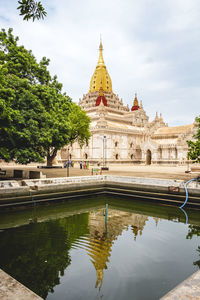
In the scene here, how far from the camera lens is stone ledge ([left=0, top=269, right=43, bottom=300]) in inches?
163

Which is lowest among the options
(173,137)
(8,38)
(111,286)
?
(111,286)

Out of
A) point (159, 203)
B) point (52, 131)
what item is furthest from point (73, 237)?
point (52, 131)

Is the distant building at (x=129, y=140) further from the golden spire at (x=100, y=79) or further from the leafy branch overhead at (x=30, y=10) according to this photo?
the leafy branch overhead at (x=30, y=10)

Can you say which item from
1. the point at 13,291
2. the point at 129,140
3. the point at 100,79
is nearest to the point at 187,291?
the point at 13,291

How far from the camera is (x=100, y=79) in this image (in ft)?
260

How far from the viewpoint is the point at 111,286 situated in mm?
6883

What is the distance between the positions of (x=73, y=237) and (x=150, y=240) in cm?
357

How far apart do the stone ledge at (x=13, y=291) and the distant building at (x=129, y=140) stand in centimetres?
4285

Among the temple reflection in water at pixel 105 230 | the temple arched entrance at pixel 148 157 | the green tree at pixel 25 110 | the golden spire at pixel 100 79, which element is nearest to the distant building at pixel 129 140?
the temple arched entrance at pixel 148 157

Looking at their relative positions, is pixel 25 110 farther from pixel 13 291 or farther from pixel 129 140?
pixel 129 140

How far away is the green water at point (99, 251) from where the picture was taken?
6.91m

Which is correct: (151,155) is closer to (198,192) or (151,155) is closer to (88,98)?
(88,98)

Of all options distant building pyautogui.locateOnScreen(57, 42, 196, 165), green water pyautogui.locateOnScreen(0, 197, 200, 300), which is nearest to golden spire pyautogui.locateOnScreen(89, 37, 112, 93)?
distant building pyautogui.locateOnScreen(57, 42, 196, 165)

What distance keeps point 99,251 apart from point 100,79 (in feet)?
247
